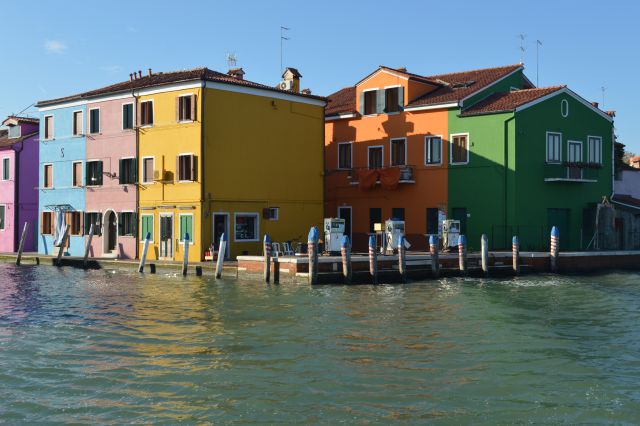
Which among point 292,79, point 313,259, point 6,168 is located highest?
point 292,79

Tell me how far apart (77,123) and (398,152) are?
15.6 meters

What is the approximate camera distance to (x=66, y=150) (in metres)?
38.2

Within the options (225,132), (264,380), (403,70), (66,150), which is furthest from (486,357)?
(66,150)

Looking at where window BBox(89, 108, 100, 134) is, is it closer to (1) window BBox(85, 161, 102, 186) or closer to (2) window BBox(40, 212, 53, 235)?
(1) window BBox(85, 161, 102, 186)

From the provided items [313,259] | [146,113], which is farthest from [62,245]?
[313,259]

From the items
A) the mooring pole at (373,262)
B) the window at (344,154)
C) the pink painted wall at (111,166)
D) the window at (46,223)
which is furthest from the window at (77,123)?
the mooring pole at (373,262)

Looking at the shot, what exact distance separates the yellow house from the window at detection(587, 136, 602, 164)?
1303cm

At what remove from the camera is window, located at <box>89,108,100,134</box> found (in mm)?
36469

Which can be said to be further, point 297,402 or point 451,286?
point 451,286

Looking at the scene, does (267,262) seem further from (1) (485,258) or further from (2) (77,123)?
(2) (77,123)

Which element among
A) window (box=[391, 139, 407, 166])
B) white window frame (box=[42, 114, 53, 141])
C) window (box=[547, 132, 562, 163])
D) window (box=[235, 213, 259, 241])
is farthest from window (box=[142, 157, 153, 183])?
window (box=[547, 132, 562, 163])

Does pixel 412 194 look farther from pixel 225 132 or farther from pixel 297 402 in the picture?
pixel 297 402

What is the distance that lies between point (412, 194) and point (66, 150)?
17.0m

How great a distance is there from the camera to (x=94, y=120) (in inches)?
1443
